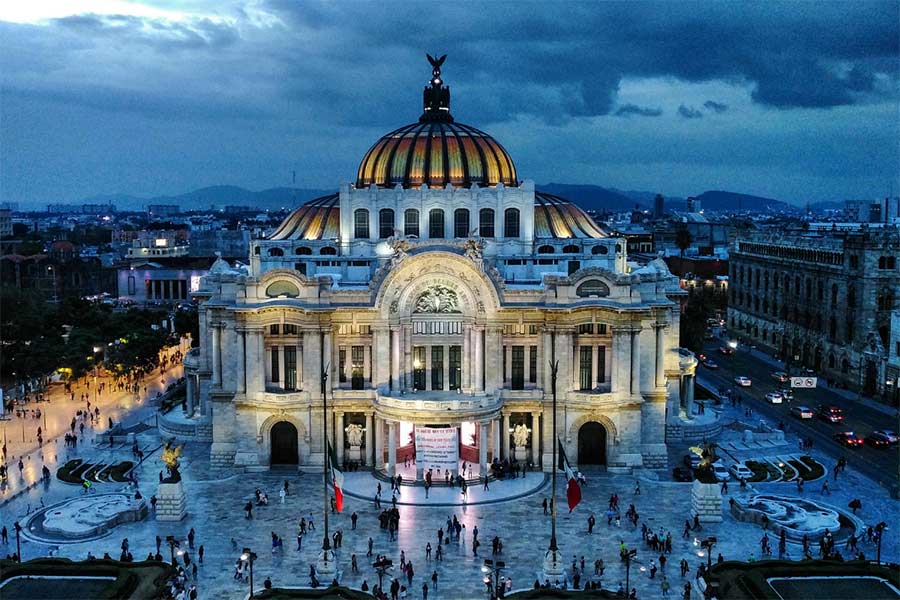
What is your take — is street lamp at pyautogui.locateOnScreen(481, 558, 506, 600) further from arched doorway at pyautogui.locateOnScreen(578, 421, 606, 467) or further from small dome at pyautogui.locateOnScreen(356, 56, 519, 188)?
small dome at pyautogui.locateOnScreen(356, 56, 519, 188)

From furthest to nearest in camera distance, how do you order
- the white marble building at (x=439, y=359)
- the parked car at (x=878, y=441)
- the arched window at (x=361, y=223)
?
the arched window at (x=361, y=223), the parked car at (x=878, y=441), the white marble building at (x=439, y=359)

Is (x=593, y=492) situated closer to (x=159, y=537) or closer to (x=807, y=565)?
(x=807, y=565)

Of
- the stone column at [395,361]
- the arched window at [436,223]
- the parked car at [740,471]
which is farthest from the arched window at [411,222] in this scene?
the parked car at [740,471]

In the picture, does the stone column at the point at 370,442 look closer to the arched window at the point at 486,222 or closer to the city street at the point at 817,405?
the arched window at the point at 486,222

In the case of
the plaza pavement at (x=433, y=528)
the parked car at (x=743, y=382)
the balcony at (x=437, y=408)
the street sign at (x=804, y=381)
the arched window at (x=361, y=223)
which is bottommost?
the plaza pavement at (x=433, y=528)

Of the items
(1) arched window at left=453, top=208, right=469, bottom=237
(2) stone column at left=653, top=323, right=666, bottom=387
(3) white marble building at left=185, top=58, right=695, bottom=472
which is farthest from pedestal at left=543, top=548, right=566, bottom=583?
(1) arched window at left=453, top=208, right=469, bottom=237

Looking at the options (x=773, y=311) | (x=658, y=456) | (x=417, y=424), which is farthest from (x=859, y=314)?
(x=417, y=424)
